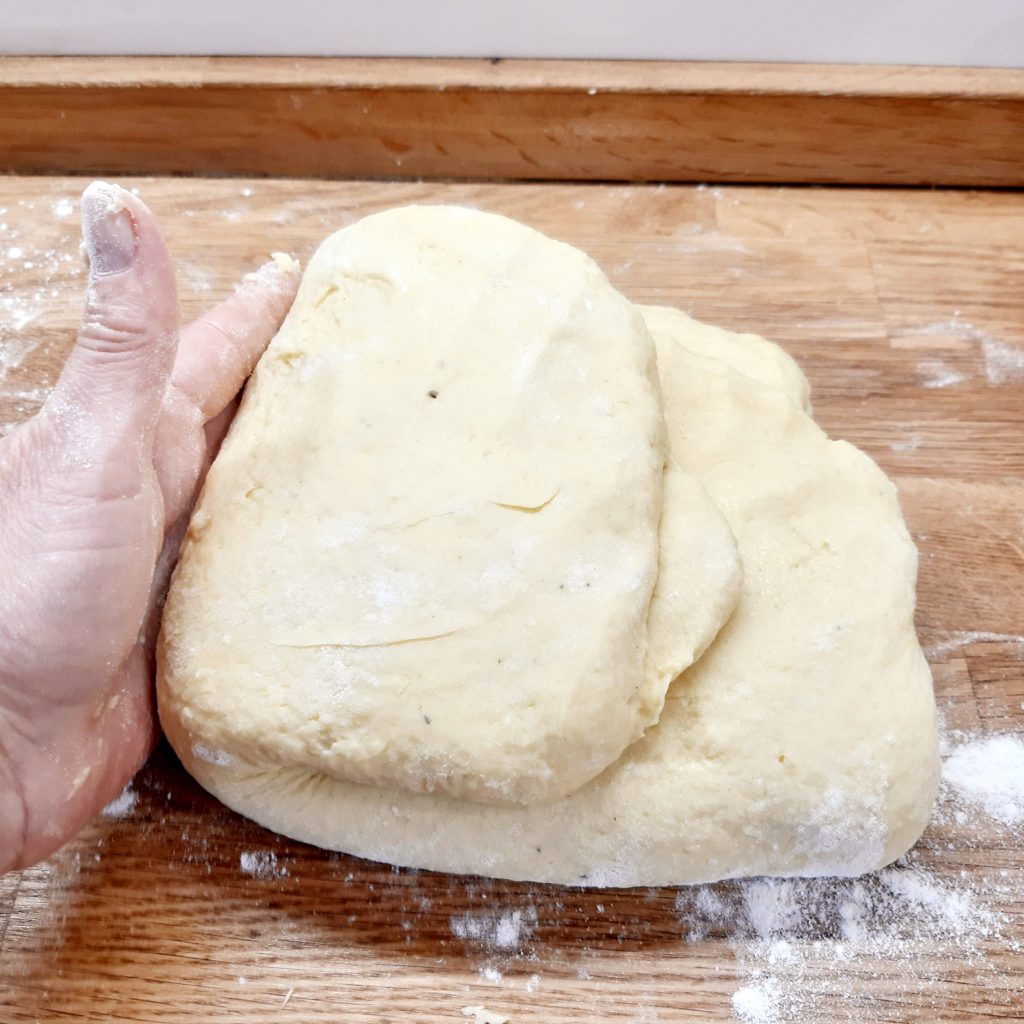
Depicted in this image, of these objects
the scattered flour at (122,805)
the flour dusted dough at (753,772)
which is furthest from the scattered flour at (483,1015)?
the scattered flour at (122,805)

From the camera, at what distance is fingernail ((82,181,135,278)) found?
3.53 feet

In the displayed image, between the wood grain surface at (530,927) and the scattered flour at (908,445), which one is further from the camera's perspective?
the scattered flour at (908,445)

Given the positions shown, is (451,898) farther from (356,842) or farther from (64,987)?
(64,987)

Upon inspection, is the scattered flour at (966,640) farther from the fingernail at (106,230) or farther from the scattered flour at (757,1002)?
the fingernail at (106,230)

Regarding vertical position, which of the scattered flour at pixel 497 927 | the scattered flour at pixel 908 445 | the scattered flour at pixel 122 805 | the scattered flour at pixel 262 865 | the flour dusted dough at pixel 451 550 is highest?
the flour dusted dough at pixel 451 550

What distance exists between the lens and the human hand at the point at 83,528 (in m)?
1.12

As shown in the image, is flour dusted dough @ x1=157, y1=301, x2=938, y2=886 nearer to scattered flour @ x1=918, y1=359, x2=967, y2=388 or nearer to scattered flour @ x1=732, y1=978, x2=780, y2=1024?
scattered flour @ x1=732, y1=978, x2=780, y2=1024

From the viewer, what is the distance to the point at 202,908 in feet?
4.42

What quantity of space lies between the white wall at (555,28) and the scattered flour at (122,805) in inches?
66.5

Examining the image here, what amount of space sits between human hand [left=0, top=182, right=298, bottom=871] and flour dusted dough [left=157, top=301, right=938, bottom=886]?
0.15 m

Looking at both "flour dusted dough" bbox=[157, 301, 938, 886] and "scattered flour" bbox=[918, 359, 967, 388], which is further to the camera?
"scattered flour" bbox=[918, 359, 967, 388]

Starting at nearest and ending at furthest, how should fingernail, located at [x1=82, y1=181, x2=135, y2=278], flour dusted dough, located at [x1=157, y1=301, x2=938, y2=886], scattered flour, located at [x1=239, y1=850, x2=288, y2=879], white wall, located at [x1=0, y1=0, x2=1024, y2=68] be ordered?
fingernail, located at [x1=82, y1=181, x2=135, y2=278], flour dusted dough, located at [x1=157, y1=301, x2=938, y2=886], scattered flour, located at [x1=239, y1=850, x2=288, y2=879], white wall, located at [x1=0, y1=0, x2=1024, y2=68]

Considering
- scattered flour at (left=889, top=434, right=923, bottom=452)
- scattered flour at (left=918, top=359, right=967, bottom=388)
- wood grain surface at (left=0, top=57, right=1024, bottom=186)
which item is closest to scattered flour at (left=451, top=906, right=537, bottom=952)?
scattered flour at (left=889, top=434, right=923, bottom=452)

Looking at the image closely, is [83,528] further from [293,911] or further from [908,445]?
[908,445]
